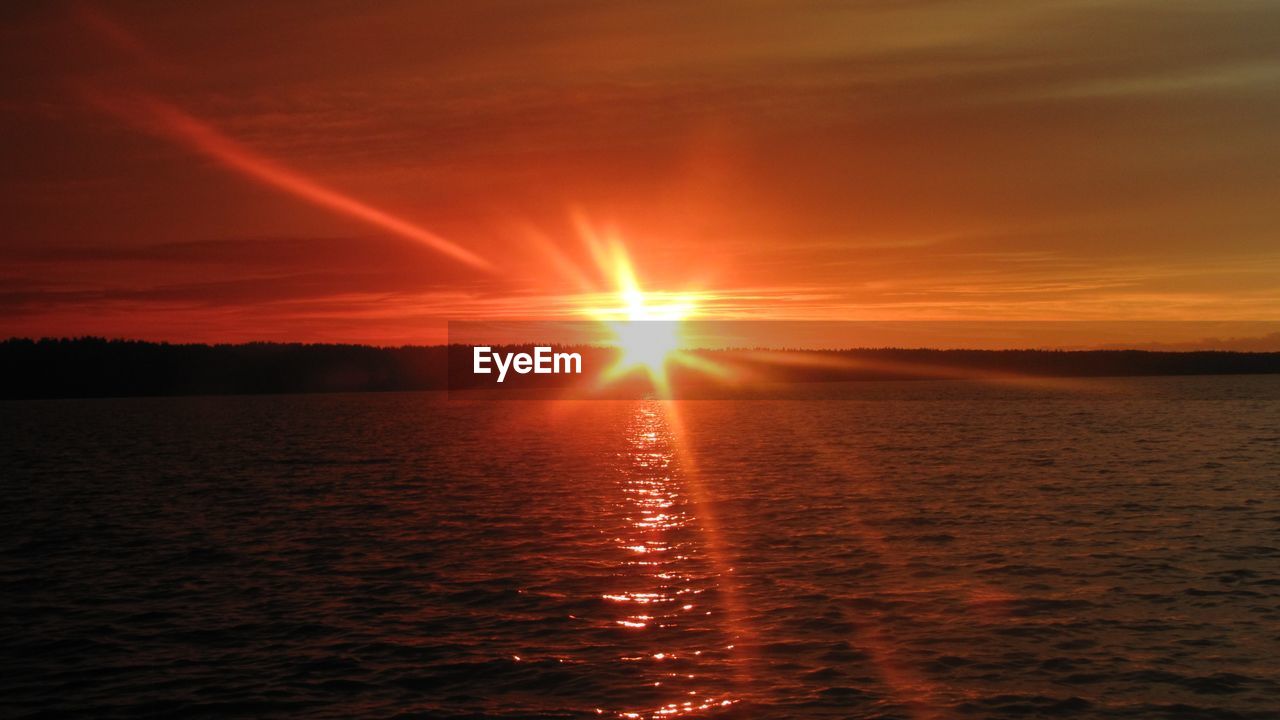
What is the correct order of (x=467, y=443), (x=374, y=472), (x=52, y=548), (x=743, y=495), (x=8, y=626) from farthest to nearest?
1. (x=467, y=443)
2. (x=374, y=472)
3. (x=743, y=495)
4. (x=52, y=548)
5. (x=8, y=626)

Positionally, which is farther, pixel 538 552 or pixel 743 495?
pixel 743 495

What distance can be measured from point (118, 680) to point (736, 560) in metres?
18.5

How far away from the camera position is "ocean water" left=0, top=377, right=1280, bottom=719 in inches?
806

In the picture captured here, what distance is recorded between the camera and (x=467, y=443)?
4043 inches

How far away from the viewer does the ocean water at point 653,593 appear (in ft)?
67.2

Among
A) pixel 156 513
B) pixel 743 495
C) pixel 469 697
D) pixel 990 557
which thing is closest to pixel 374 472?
pixel 156 513

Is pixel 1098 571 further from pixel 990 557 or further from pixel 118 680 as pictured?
pixel 118 680

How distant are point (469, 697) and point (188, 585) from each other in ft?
49.0

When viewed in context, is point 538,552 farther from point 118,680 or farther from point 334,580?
point 118,680

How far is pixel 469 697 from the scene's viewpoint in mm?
A: 20188

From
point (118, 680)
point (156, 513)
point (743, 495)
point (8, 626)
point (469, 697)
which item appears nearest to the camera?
point (469, 697)

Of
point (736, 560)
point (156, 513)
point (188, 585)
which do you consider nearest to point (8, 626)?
point (188, 585)

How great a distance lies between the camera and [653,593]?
2944cm

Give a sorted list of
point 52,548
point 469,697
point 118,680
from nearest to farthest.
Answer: point 469,697 < point 118,680 < point 52,548
